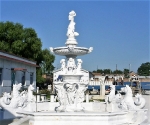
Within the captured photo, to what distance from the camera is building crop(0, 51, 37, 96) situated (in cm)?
2614

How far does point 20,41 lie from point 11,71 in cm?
1371

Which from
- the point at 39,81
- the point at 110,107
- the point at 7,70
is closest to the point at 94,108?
the point at 110,107

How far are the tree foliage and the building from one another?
7588 mm

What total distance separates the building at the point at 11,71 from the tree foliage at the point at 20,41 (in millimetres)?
7588

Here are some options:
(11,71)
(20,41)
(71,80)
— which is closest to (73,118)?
(71,80)

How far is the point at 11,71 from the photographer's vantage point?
28.5 m

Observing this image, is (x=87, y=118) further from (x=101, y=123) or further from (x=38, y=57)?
(x=38, y=57)

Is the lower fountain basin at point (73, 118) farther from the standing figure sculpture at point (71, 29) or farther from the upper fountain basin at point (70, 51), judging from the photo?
the standing figure sculpture at point (71, 29)

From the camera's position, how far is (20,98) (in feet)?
47.7

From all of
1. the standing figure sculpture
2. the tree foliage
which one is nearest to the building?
the tree foliage

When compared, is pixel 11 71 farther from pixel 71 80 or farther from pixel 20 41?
pixel 71 80

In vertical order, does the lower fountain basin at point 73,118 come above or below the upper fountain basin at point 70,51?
below

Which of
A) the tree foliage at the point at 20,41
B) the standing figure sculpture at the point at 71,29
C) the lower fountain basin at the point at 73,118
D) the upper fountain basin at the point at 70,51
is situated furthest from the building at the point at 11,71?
the lower fountain basin at the point at 73,118

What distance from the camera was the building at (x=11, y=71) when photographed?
26.1 meters
